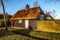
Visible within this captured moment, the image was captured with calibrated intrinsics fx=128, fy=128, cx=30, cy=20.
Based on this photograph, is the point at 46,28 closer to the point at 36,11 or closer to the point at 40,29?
the point at 40,29

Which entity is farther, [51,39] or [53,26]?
[53,26]

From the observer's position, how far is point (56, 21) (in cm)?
2450

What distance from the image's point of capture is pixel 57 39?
18.3 metres

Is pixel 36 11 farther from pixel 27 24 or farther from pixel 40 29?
pixel 40 29

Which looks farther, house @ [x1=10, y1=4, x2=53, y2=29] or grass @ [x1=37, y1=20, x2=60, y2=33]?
house @ [x1=10, y1=4, x2=53, y2=29]

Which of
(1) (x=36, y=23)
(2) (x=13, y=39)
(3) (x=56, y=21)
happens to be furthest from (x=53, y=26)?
(2) (x=13, y=39)

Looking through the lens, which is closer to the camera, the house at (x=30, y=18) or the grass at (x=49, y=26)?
the grass at (x=49, y=26)

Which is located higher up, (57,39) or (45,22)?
(45,22)

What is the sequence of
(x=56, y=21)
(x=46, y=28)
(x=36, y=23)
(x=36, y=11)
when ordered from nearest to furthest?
(x=56, y=21) < (x=46, y=28) < (x=36, y=23) < (x=36, y=11)

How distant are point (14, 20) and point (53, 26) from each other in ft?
48.6

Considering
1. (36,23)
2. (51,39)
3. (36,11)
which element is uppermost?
(36,11)

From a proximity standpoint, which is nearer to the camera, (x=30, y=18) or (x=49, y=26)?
(x=49, y=26)

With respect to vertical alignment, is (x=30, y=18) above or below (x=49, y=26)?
above

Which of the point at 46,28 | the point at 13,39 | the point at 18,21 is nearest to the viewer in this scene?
the point at 13,39
